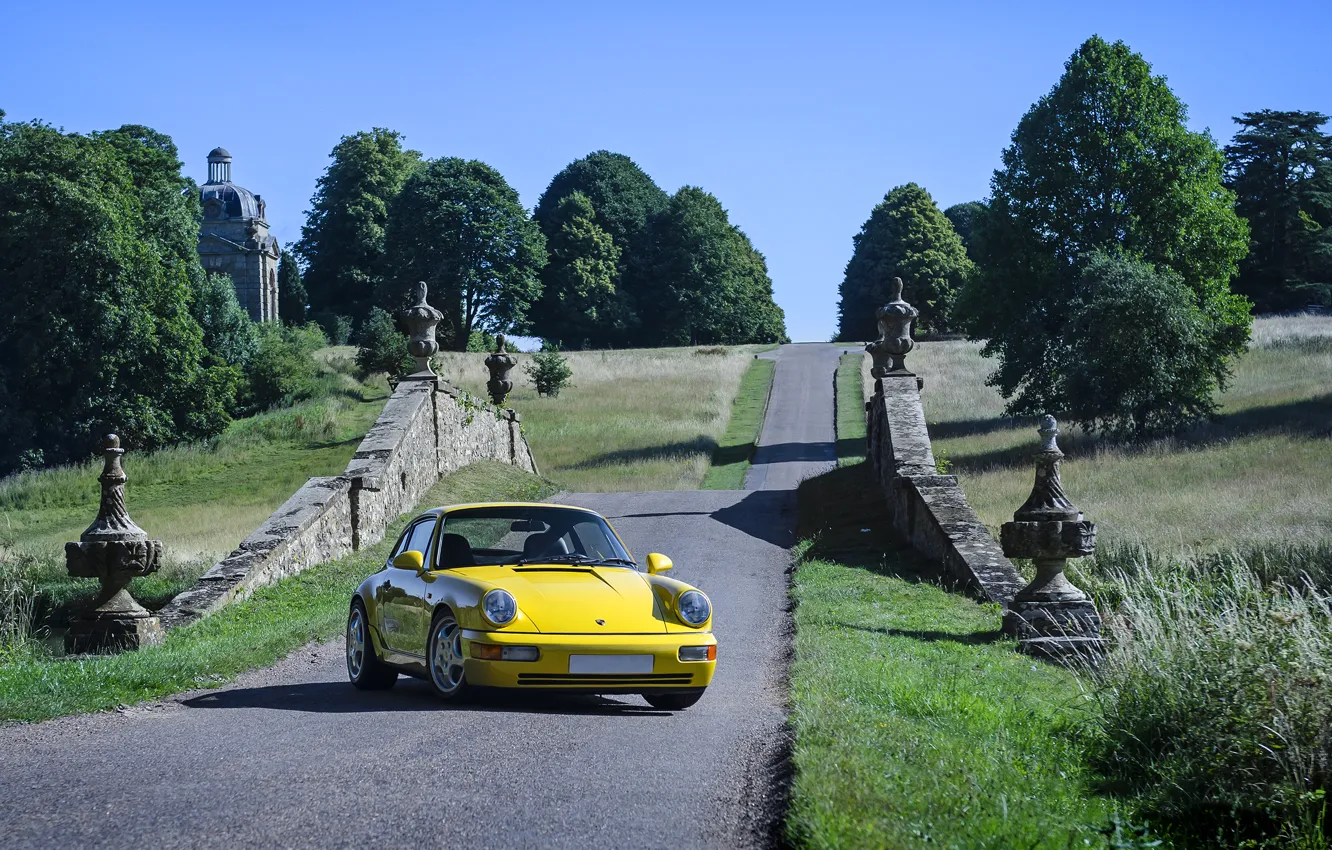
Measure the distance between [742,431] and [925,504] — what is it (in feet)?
97.7

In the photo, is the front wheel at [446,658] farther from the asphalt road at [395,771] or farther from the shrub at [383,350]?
the shrub at [383,350]

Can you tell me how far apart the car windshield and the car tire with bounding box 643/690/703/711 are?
1073 millimetres

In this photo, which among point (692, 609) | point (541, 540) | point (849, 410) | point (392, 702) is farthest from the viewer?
point (849, 410)

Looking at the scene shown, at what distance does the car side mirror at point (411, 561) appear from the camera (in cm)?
902

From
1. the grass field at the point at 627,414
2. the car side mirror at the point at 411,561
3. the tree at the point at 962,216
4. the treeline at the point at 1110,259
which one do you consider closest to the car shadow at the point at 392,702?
the car side mirror at the point at 411,561

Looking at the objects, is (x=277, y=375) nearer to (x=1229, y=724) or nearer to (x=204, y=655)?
(x=204, y=655)

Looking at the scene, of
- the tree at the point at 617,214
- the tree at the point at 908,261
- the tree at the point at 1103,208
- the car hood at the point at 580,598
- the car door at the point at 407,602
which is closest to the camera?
the car hood at the point at 580,598

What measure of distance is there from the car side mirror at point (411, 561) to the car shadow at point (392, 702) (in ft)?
3.01

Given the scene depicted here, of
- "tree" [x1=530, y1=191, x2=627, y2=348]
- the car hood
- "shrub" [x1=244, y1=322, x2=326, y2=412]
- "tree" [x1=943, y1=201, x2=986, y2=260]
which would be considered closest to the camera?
the car hood

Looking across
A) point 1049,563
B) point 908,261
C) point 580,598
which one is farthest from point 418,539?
point 908,261

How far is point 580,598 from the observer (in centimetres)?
841

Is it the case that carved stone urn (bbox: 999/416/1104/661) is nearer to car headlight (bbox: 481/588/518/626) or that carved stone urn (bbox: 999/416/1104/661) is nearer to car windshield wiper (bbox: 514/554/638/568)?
car windshield wiper (bbox: 514/554/638/568)

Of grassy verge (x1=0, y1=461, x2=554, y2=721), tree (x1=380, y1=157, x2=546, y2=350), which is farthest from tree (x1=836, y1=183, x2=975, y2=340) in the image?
grassy verge (x1=0, y1=461, x2=554, y2=721)

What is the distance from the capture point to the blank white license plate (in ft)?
26.1
